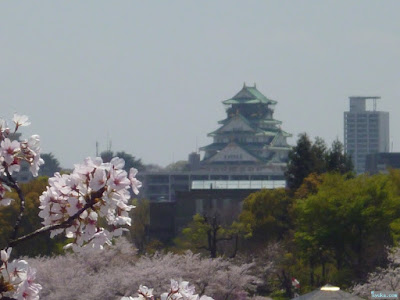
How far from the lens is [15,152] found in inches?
295

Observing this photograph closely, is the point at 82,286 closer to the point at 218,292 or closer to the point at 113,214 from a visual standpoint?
the point at 218,292

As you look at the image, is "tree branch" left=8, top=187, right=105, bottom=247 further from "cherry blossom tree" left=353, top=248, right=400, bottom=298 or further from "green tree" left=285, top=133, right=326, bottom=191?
"green tree" left=285, top=133, right=326, bottom=191

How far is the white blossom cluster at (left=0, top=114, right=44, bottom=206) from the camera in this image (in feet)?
24.5

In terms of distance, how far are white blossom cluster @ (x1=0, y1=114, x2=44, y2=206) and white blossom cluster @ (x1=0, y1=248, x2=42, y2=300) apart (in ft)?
2.01

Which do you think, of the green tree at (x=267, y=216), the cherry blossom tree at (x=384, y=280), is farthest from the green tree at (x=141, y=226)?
the cherry blossom tree at (x=384, y=280)

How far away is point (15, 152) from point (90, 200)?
596 mm

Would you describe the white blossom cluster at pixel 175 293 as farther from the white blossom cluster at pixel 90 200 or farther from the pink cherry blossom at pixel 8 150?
the pink cherry blossom at pixel 8 150

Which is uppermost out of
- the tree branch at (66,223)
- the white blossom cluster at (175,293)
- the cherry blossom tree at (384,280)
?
the tree branch at (66,223)

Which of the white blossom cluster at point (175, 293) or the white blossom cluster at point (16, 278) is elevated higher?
the white blossom cluster at point (16, 278)

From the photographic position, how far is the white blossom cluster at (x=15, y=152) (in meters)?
7.46

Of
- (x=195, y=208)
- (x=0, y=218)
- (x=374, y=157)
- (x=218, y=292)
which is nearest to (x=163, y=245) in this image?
(x=195, y=208)

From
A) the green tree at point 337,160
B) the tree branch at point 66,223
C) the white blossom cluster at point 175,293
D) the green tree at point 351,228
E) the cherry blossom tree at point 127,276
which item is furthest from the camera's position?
the green tree at point 337,160

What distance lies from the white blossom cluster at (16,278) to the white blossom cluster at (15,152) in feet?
2.01

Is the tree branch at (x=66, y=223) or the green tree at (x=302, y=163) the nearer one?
the tree branch at (x=66, y=223)
